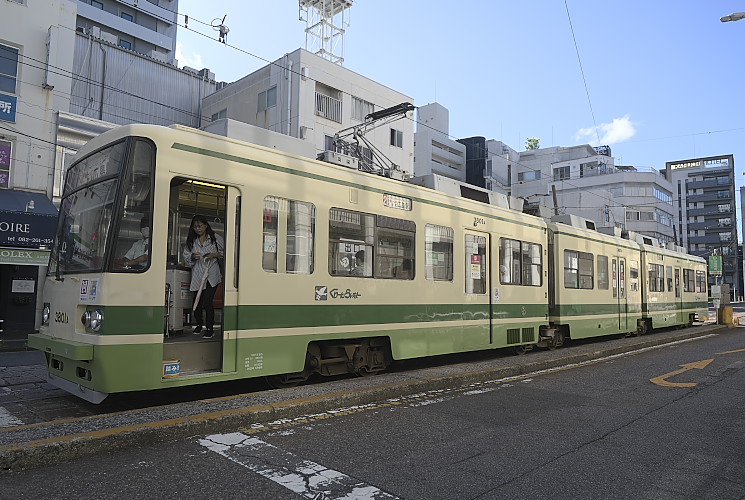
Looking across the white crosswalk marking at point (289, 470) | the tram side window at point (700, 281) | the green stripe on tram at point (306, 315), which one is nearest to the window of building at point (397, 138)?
the tram side window at point (700, 281)

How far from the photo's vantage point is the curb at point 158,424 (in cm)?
399

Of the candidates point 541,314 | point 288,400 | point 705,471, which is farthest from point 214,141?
point 541,314

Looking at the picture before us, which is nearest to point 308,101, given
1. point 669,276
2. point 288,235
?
point 669,276

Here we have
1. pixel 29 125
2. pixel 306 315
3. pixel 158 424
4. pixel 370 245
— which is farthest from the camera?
pixel 29 125

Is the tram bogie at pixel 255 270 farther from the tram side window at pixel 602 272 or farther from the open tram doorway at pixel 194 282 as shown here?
the tram side window at pixel 602 272

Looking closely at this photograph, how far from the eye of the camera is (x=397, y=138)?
28391mm

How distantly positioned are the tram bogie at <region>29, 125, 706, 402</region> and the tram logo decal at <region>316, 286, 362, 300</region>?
0.04 feet

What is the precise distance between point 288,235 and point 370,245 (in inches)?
57.0

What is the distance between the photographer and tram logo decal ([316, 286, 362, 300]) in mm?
6902

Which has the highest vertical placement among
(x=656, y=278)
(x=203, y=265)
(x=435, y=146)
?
(x=435, y=146)

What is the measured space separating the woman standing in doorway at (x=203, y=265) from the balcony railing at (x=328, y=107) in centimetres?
1851

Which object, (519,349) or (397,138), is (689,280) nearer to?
(519,349)

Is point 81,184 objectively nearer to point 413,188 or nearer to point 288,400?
point 288,400

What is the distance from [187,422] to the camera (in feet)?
15.6
